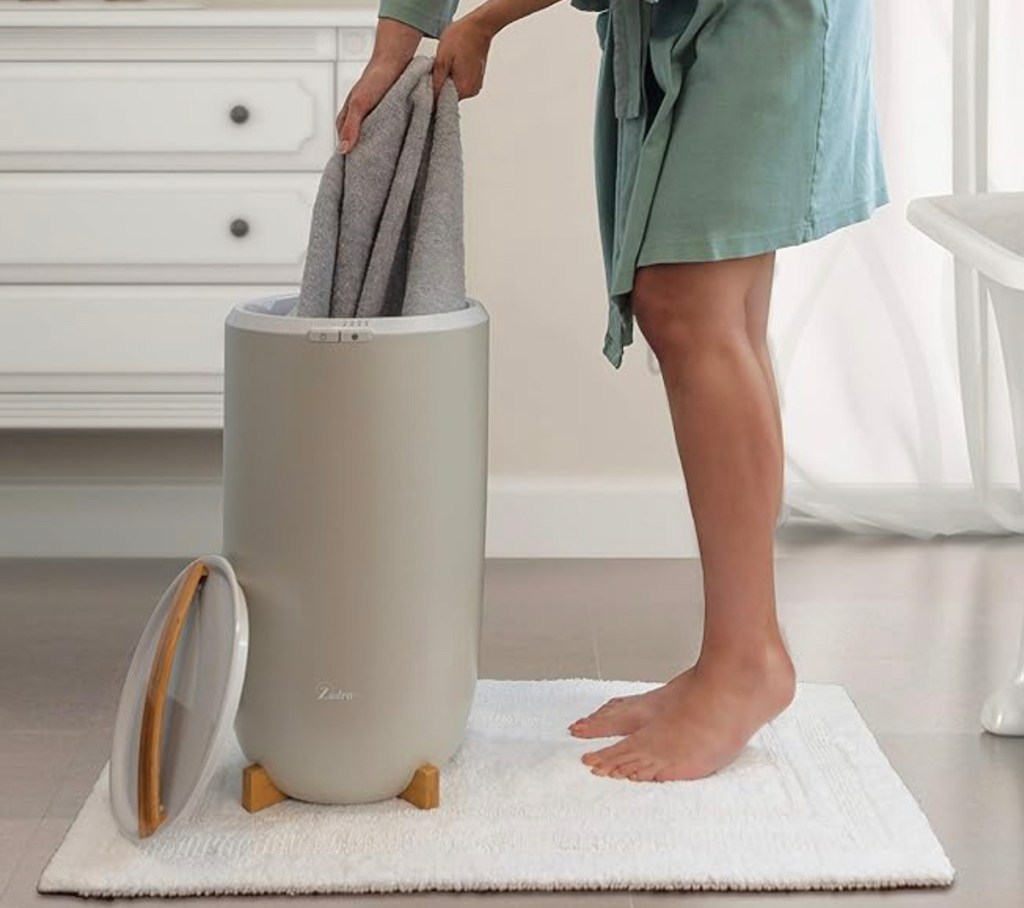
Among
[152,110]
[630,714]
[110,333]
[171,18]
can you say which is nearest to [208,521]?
[110,333]

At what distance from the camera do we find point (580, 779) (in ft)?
6.19

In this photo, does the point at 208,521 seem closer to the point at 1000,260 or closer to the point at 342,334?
the point at 342,334

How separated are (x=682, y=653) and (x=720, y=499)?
557mm

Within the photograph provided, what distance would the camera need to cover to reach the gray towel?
1835 millimetres

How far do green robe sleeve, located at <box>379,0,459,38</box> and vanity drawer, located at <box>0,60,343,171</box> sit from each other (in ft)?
2.04

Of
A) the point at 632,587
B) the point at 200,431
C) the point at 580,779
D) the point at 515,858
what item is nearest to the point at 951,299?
the point at 632,587

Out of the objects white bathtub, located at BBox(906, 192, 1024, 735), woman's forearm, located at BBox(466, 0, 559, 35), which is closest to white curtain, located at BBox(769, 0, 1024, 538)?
white bathtub, located at BBox(906, 192, 1024, 735)

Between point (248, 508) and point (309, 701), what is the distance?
19 centimetres

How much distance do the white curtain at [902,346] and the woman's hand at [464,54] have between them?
3.88 feet

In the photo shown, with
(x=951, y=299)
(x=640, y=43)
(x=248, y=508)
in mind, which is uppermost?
(x=640, y=43)

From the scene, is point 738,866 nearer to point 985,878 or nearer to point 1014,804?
point 985,878

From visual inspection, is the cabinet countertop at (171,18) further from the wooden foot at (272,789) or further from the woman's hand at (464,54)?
the wooden foot at (272,789)

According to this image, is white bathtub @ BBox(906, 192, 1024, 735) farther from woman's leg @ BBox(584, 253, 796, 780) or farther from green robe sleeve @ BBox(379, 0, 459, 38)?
green robe sleeve @ BBox(379, 0, 459, 38)

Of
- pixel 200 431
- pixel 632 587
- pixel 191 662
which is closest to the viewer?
pixel 191 662
